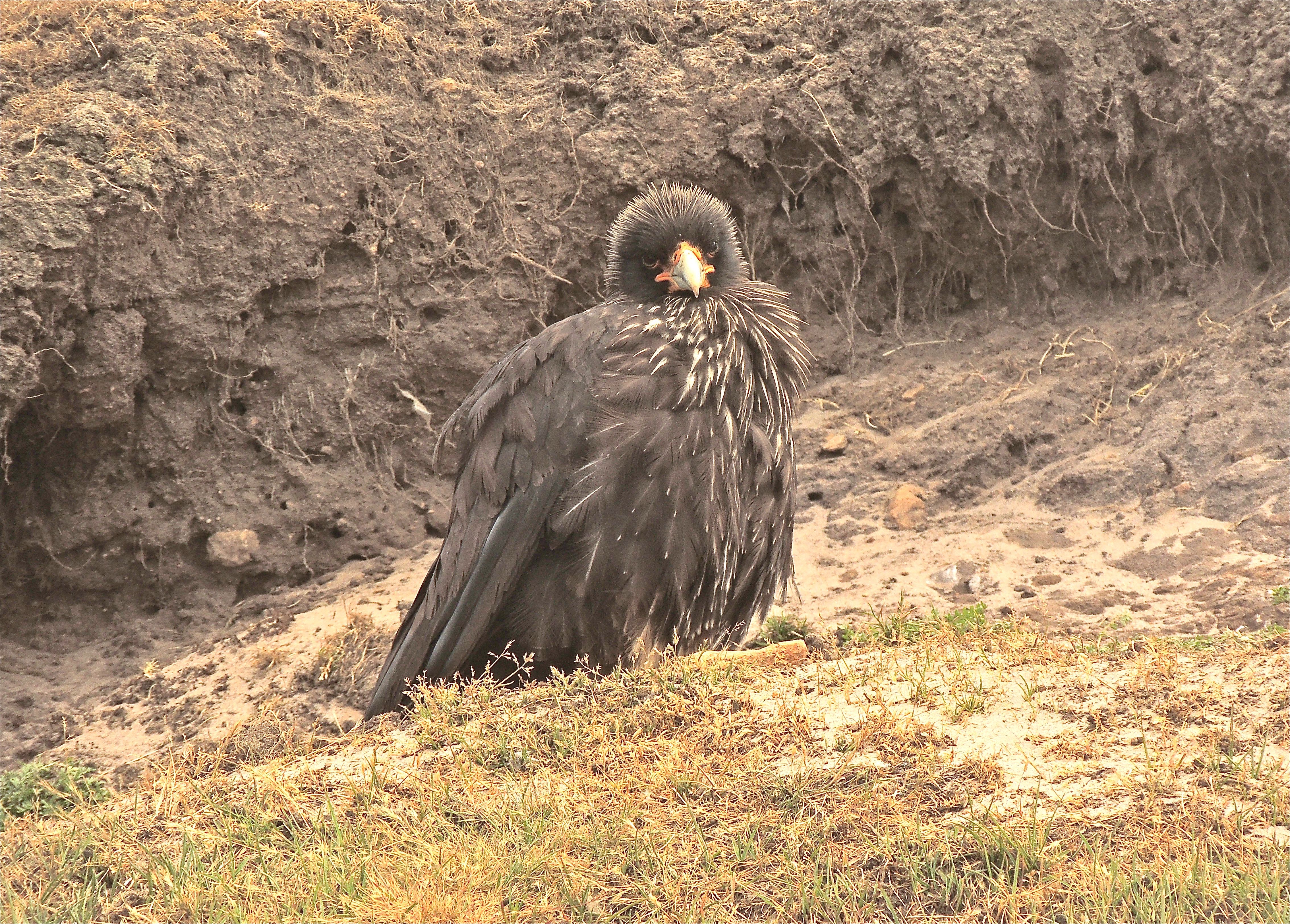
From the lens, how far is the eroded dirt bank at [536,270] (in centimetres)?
712

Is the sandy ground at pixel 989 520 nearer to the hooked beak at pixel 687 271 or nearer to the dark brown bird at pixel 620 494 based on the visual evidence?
the dark brown bird at pixel 620 494

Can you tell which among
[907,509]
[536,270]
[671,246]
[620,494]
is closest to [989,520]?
[907,509]

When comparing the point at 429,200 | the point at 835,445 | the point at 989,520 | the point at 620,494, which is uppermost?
the point at 429,200

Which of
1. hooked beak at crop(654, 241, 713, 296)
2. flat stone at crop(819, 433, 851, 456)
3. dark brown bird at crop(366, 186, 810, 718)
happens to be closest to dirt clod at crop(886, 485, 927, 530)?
flat stone at crop(819, 433, 851, 456)

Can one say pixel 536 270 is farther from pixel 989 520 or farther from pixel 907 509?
pixel 989 520

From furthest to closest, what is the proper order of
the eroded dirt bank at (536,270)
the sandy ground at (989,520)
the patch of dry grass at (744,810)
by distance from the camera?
1. the eroded dirt bank at (536,270)
2. the sandy ground at (989,520)
3. the patch of dry grass at (744,810)

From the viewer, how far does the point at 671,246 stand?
5.52m

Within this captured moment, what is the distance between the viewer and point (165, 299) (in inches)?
295

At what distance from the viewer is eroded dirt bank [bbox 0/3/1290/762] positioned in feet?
23.4

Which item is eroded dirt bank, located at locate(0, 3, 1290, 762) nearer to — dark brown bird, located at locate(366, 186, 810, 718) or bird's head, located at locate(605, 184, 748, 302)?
dark brown bird, located at locate(366, 186, 810, 718)

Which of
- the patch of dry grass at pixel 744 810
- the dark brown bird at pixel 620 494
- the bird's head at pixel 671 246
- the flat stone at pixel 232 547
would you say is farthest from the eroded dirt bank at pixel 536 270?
the patch of dry grass at pixel 744 810

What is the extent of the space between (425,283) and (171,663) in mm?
2985

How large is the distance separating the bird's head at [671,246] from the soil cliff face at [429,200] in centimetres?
279

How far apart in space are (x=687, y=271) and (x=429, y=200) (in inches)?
137
